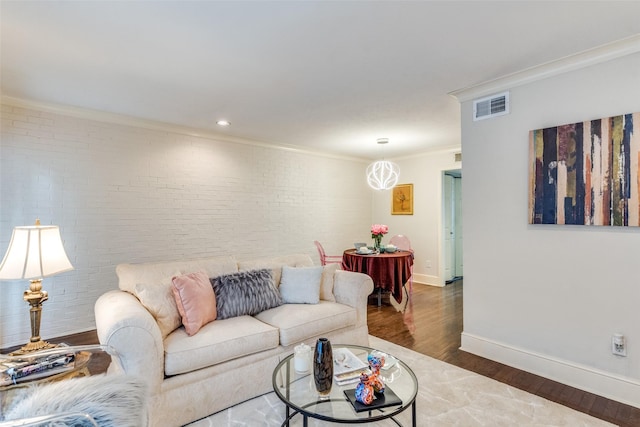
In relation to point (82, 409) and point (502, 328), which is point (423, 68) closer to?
point (502, 328)

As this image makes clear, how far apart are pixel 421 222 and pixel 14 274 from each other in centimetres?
550

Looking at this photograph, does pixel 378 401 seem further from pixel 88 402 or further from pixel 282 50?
pixel 282 50

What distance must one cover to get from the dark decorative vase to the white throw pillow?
1.18 metres

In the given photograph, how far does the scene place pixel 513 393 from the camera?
88.4 inches

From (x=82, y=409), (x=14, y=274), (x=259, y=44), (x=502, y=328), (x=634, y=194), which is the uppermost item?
(x=259, y=44)

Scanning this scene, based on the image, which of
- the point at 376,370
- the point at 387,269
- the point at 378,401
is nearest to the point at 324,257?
the point at 387,269

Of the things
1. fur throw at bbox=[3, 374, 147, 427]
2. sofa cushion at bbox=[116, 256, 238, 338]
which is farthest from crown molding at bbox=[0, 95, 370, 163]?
fur throw at bbox=[3, 374, 147, 427]

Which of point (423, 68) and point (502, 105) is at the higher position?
point (423, 68)

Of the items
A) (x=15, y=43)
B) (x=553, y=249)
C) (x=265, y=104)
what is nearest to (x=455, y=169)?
(x=553, y=249)

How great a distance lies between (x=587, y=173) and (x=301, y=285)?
2.37 meters

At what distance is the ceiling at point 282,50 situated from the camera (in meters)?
1.81

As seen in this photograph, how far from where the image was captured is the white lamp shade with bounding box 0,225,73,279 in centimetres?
179

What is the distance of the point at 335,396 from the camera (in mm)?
1616

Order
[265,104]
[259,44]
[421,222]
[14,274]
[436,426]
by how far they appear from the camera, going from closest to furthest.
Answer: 1. [14,274]
2. [436,426]
3. [259,44]
4. [265,104]
5. [421,222]
